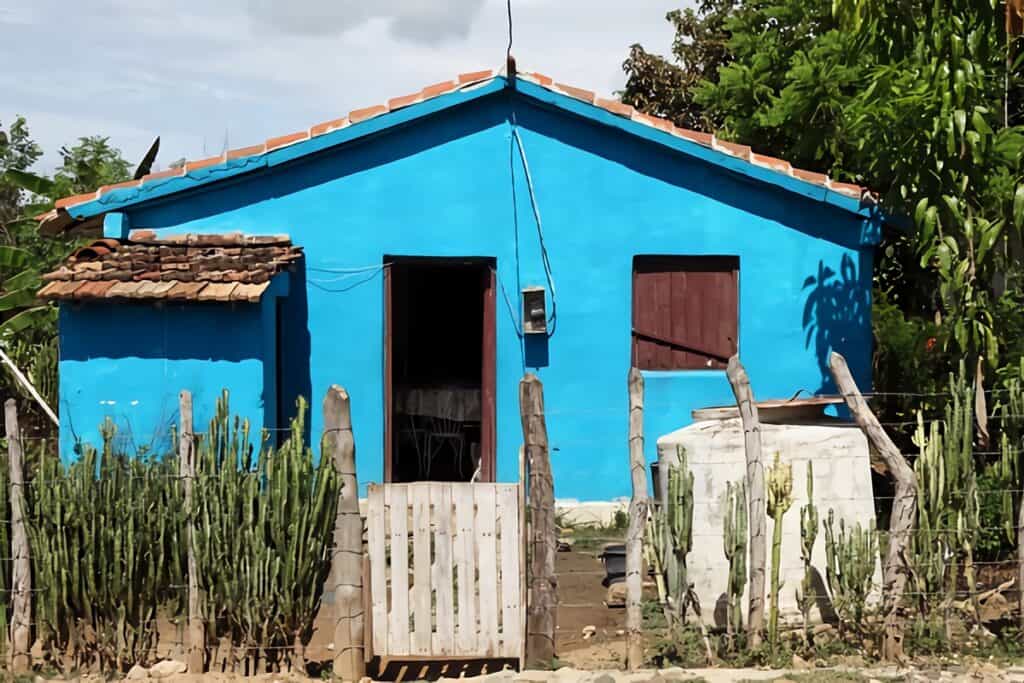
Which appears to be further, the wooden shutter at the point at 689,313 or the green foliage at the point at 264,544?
the wooden shutter at the point at 689,313

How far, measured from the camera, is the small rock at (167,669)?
6.97 metres

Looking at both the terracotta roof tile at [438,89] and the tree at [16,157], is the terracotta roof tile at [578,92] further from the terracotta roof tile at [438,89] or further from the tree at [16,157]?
the tree at [16,157]

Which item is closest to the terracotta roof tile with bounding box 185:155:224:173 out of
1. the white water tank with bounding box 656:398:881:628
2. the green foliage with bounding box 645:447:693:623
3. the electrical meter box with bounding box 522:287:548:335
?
the electrical meter box with bounding box 522:287:548:335

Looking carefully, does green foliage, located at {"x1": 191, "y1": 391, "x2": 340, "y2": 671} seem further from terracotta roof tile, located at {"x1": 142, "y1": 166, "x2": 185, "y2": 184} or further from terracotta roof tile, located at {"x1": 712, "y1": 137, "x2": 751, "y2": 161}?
terracotta roof tile, located at {"x1": 712, "y1": 137, "x2": 751, "y2": 161}

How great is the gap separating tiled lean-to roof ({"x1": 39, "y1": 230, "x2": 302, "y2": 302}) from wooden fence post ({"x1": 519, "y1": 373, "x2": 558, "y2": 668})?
333 cm

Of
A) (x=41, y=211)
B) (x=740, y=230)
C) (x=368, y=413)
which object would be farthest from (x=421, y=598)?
(x=41, y=211)

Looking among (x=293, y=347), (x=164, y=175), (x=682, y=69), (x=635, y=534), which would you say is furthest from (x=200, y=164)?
(x=682, y=69)

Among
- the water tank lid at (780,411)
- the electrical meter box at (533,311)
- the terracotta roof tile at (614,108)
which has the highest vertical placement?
the terracotta roof tile at (614,108)

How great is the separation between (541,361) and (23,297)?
6328 millimetres

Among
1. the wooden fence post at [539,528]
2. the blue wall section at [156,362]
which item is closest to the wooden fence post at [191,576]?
the wooden fence post at [539,528]

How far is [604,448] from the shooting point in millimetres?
11234

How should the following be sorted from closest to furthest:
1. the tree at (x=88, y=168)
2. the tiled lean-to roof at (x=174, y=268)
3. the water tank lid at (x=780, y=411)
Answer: the water tank lid at (x=780, y=411) → the tiled lean-to roof at (x=174, y=268) → the tree at (x=88, y=168)

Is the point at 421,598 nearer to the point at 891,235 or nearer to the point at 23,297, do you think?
the point at 891,235

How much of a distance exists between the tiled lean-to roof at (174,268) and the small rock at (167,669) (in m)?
3.32
